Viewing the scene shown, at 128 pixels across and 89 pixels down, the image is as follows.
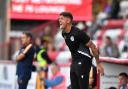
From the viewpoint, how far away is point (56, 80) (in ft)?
59.7

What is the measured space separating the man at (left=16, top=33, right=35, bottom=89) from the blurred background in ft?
11.8

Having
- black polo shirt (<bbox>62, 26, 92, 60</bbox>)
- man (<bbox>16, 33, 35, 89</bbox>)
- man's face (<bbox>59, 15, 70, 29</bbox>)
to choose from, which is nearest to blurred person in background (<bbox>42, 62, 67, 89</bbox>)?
man (<bbox>16, 33, 35, 89</bbox>)

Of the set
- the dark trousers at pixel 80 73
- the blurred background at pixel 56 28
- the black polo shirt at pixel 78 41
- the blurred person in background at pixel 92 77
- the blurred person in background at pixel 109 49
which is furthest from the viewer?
the blurred background at pixel 56 28

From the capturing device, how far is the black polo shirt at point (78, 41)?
41.2ft

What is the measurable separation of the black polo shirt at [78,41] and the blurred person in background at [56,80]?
5.21 meters

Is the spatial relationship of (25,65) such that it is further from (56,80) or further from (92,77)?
(56,80)

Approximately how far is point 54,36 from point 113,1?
9.27ft

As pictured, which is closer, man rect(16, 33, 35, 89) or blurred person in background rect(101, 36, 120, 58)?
man rect(16, 33, 35, 89)

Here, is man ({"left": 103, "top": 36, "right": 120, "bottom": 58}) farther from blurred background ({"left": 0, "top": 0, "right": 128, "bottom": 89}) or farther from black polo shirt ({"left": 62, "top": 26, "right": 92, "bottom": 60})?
black polo shirt ({"left": 62, "top": 26, "right": 92, "bottom": 60})

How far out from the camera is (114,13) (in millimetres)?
27500

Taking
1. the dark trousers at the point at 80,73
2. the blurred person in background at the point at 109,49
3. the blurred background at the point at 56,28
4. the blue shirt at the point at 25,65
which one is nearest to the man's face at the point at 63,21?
the dark trousers at the point at 80,73

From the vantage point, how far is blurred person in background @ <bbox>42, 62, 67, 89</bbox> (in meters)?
18.0

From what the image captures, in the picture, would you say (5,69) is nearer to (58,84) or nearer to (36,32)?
(58,84)

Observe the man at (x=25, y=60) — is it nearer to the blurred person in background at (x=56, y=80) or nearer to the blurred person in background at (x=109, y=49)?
the blurred person in background at (x=56, y=80)
